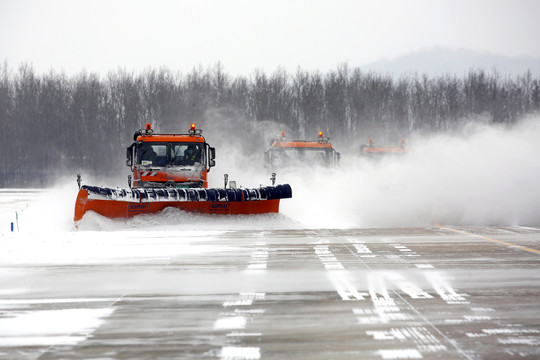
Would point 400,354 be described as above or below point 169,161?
below

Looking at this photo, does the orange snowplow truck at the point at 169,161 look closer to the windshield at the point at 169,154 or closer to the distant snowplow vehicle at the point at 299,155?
the windshield at the point at 169,154

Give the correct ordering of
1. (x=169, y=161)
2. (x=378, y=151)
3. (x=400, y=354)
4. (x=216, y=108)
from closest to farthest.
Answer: (x=400, y=354) → (x=169, y=161) → (x=378, y=151) → (x=216, y=108)

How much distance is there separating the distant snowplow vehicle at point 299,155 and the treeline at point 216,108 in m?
48.6

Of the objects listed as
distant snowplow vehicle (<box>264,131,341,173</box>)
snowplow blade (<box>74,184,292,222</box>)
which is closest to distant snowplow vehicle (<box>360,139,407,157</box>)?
distant snowplow vehicle (<box>264,131,341,173</box>)

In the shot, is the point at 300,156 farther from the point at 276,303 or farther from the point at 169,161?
the point at 276,303

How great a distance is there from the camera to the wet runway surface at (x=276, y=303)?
520 cm

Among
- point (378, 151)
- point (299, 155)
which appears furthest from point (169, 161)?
point (378, 151)

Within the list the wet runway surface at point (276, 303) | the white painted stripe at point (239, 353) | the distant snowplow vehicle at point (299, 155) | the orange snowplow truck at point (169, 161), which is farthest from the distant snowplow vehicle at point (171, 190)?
the white painted stripe at point (239, 353)

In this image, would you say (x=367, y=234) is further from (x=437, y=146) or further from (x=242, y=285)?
(x=437, y=146)

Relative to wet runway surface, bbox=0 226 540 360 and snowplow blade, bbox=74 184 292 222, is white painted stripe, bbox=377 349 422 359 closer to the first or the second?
wet runway surface, bbox=0 226 540 360

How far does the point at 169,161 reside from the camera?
19031 mm

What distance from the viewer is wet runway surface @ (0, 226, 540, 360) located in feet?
17.0

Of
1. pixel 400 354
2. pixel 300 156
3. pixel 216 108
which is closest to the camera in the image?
pixel 400 354

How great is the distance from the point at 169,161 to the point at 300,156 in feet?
23.3
